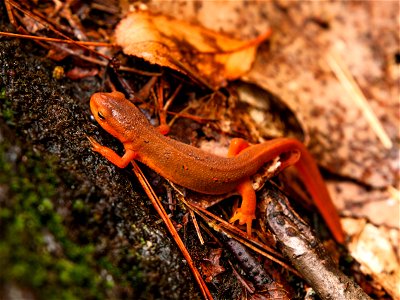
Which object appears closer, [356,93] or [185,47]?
[185,47]

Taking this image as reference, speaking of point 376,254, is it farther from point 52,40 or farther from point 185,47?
point 52,40

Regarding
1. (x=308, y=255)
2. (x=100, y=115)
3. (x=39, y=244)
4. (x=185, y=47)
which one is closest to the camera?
(x=39, y=244)

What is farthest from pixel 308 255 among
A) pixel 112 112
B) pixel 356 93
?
pixel 356 93

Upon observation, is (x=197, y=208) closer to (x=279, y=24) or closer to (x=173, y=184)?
(x=173, y=184)

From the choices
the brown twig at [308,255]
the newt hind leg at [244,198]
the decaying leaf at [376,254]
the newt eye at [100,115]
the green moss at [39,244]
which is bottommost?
the decaying leaf at [376,254]

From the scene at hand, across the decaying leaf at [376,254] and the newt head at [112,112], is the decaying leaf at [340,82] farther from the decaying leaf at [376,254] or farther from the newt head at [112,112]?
the newt head at [112,112]

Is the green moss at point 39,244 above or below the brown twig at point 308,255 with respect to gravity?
above

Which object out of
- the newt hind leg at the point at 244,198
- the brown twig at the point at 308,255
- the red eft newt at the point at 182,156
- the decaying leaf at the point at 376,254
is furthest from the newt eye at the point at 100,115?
the decaying leaf at the point at 376,254
